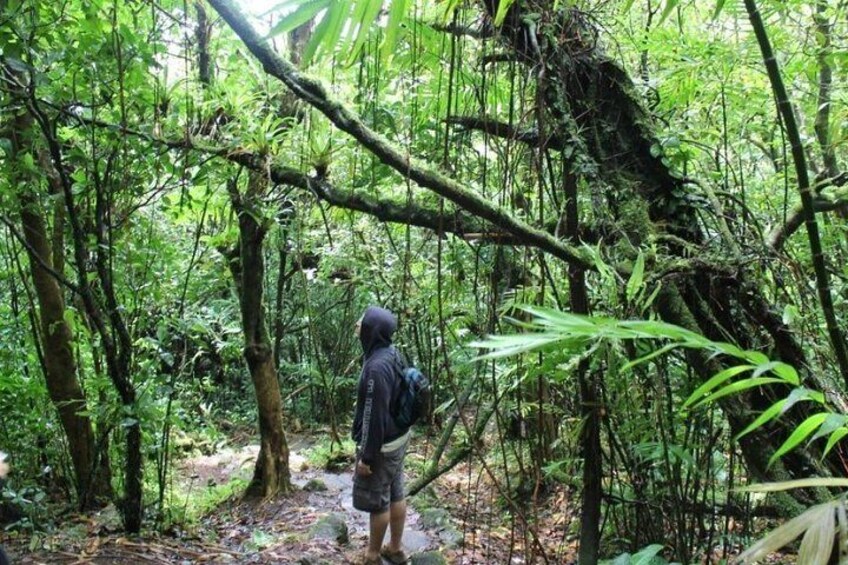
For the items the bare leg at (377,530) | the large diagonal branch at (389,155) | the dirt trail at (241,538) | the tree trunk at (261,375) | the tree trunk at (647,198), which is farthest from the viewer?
the tree trunk at (261,375)

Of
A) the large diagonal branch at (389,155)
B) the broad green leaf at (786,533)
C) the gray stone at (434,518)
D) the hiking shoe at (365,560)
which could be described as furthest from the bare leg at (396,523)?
the broad green leaf at (786,533)

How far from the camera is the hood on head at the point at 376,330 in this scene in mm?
4391

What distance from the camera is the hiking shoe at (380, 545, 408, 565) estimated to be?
15.0ft

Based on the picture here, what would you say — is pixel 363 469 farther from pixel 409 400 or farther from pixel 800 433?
pixel 800 433

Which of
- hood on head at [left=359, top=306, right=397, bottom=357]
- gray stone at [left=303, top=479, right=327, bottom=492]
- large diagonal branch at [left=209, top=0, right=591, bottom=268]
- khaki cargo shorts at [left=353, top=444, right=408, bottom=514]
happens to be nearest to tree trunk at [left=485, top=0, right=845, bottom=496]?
large diagonal branch at [left=209, top=0, right=591, bottom=268]

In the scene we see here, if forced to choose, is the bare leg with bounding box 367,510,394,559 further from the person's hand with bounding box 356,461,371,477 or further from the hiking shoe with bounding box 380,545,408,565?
the person's hand with bounding box 356,461,371,477

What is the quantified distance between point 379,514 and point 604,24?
11.2ft

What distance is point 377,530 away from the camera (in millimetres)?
4387

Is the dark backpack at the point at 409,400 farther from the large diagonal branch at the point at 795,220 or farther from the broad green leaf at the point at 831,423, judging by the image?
the broad green leaf at the point at 831,423

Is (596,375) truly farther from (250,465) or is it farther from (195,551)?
(250,465)

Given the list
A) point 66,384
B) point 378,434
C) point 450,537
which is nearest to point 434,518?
point 450,537

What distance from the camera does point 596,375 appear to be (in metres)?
2.78

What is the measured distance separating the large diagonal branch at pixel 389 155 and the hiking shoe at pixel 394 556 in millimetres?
2906

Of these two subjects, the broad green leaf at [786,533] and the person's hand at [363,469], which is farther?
the person's hand at [363,469]
